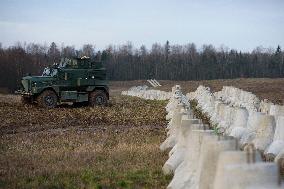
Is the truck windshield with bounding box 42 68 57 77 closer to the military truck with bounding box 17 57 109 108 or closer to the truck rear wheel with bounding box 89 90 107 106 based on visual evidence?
the military truck with bounding box 17 57 109 108

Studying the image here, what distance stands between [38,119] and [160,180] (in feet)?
39.0

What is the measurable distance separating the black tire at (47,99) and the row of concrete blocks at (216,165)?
1820cm

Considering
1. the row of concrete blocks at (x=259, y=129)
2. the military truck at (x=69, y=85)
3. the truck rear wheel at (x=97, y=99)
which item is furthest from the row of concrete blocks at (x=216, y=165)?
the truck rear wheel at (x=97, y=99)

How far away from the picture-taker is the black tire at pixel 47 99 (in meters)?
26.2

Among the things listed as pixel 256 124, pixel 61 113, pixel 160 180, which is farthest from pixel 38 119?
pixel 160 180

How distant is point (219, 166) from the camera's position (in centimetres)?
520

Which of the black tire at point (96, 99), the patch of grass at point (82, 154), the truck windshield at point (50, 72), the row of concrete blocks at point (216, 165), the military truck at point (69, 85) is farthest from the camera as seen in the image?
the black tire at point (96, 99)

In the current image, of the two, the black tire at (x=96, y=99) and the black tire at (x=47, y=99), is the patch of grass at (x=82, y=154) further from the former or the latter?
the black tire at (x=96, y=99)

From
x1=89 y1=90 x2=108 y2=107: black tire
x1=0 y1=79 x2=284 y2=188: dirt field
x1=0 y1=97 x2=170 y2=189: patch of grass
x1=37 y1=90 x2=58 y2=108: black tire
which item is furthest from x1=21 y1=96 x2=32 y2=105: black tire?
x1=0 y1=97 x2=170 y2=189: patch of grass

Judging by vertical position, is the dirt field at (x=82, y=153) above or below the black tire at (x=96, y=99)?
below

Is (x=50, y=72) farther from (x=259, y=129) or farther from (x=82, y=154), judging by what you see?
(x=259, y=129)

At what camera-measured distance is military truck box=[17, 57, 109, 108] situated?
2645cm

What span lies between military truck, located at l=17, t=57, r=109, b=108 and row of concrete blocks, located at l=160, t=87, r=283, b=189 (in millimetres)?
18465

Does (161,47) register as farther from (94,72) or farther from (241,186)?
(241,186)
